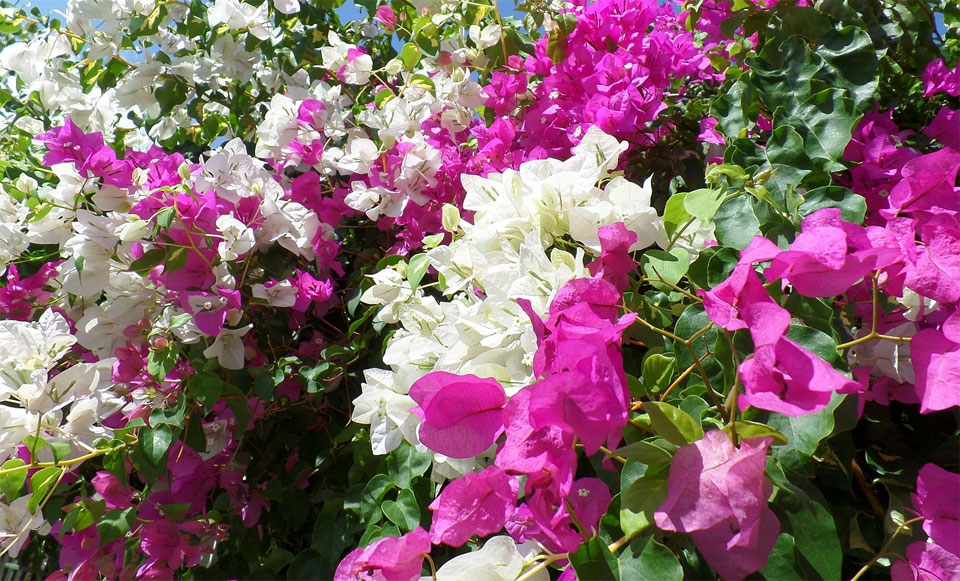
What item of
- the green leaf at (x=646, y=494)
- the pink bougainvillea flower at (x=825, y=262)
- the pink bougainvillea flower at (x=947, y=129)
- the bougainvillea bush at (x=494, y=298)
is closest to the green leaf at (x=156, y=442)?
the bougainvillea bush at (x=494, y=298)

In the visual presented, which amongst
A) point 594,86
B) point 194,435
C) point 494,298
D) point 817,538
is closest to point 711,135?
point 594,86

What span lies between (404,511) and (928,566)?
443 millimetres

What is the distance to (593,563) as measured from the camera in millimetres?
414

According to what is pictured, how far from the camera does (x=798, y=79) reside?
28.3 inches

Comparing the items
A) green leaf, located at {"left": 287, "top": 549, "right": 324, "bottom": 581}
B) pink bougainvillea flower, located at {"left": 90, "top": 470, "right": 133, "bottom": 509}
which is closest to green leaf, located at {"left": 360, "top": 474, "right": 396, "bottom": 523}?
green leaf, located at {"left": 287, "top": 549, "right": 324, "bottom": 581}

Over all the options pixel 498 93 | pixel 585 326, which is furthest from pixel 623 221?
pixel 498 93

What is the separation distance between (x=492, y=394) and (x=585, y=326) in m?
0.08

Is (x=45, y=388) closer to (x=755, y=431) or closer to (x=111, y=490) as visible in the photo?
(x=111, y=490)

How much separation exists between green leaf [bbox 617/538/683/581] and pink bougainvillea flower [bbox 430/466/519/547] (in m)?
0.09

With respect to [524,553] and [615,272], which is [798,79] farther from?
[524,553]

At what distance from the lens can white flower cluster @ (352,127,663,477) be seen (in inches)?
21.1

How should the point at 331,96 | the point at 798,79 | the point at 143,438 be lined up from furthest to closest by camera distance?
the point at 331,96 → the point at 143,438 → the point at 798,79

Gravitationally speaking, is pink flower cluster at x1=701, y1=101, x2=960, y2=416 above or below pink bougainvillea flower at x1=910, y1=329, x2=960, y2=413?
above

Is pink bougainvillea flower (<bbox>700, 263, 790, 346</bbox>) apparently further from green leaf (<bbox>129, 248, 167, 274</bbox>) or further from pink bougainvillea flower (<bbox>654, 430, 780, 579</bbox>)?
green leaf (<bbox>129, 248, 167, 274</bbox>)
